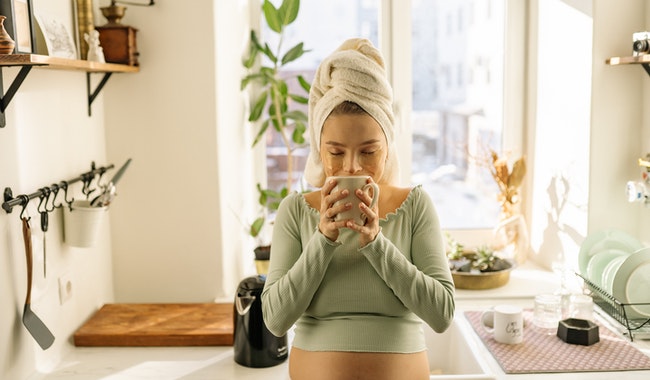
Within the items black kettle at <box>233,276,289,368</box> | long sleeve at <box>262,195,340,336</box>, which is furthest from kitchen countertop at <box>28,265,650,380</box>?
long sleeve at <box>262,195,340,336</box>

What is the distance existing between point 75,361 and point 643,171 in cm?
174

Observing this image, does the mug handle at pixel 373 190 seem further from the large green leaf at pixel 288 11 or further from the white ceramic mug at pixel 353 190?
the large green leaf at pixel 288 11

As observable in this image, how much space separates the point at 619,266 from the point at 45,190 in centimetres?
152

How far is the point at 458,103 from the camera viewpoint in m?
2.81

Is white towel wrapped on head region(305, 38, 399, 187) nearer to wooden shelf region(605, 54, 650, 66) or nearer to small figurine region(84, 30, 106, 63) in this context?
small figurine region(84, 30, 106, 63)

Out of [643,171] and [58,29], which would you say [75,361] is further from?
[643,171]

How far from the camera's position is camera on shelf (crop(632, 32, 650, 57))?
2020 millimetres

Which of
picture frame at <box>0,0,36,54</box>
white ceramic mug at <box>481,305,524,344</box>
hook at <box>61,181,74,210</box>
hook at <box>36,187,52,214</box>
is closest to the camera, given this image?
picture frame at <box>0,0,36,54</box>

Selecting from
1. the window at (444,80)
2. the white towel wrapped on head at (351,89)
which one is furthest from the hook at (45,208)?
the window at (444,80)

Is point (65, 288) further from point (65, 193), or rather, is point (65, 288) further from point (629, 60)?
point (629, 60)

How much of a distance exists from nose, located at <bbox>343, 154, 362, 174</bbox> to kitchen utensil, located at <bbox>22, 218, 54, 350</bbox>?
2.51ft

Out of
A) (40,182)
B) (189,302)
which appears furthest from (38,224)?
(189,302)

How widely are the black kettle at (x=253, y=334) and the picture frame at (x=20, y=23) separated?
78 cm

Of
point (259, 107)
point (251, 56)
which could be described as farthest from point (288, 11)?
point (259, 107)
